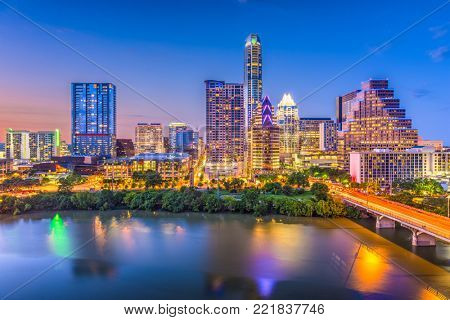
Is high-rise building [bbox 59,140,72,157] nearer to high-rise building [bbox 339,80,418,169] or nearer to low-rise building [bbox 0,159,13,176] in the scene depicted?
low-rise building [bbox 0,159,13,176]

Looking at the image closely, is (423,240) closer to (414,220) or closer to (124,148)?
(414,220)

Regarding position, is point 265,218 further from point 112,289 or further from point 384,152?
point 384,152

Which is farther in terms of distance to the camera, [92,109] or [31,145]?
[31,145]

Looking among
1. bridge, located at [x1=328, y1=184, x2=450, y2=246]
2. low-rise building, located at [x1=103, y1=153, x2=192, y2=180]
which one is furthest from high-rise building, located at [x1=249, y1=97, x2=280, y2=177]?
bridge, located at [x1=328, y1=184, x2=450, y2=246]

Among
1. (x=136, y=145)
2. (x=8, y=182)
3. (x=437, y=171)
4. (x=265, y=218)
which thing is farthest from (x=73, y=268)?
(x=136, y=145)

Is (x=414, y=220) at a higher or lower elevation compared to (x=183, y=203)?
higher

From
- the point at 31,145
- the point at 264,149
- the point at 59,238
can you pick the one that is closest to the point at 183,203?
the point at 59,238
